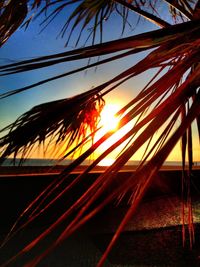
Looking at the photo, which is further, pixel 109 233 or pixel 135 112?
pixel 109 233

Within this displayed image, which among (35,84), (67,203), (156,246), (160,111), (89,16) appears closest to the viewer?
(160,111)

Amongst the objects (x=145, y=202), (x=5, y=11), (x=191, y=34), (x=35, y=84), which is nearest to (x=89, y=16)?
(x=5, y=11)

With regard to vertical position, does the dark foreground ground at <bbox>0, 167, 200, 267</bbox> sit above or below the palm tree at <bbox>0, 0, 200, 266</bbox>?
below

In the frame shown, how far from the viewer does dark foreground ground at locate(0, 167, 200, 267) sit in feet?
5.20

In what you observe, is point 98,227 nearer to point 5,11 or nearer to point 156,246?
point 156,246

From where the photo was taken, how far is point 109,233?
1.96 meters

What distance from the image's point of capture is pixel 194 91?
0.91ft

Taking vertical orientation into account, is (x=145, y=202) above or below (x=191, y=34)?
below

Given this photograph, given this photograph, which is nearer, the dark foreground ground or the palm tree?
the palm tree

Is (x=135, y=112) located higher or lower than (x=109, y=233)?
higher

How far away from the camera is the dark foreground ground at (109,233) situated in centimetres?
158

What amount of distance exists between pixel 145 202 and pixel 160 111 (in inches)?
97.5

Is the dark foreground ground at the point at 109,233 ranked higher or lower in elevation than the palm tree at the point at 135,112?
lower

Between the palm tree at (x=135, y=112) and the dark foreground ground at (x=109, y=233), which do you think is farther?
the dark foreground ground at (x=109, y=233)
